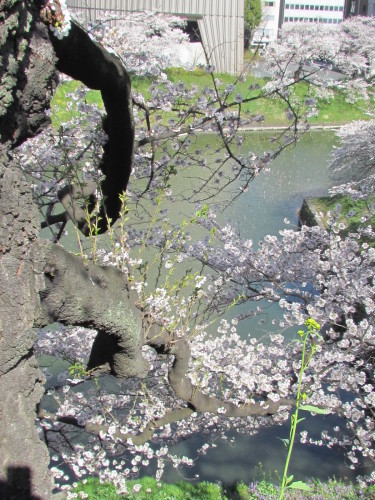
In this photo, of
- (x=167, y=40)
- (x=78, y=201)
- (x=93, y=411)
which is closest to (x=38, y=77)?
(x=78, y=201)

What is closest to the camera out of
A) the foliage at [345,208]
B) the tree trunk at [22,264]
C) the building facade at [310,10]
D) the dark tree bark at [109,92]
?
the tree trunk at [22,264]

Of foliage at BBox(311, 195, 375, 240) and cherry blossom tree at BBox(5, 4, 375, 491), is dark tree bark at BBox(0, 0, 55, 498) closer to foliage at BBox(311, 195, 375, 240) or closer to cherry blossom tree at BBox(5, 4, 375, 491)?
cherry blossom tree at BBox(5, 4, 375, 491)

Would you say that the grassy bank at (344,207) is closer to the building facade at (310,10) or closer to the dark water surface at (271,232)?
the dark water surface at (271,232)

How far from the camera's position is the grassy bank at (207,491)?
3.70 m

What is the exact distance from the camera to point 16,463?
3.89 feet

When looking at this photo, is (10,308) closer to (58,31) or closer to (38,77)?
(38,77)

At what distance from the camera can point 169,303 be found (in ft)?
11.7

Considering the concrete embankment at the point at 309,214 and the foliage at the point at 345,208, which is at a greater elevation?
the foliage at the point at 345,208

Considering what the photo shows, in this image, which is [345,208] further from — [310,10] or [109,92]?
[310,10]

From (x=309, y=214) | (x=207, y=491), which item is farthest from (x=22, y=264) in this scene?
(x=309, y=214)

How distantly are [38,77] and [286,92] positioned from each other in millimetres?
2223

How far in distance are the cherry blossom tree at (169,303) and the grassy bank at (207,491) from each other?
0.44 feet

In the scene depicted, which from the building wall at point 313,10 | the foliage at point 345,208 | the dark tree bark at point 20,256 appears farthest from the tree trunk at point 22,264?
the building wall at point 313,10

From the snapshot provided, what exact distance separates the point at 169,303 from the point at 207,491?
4.86ft
